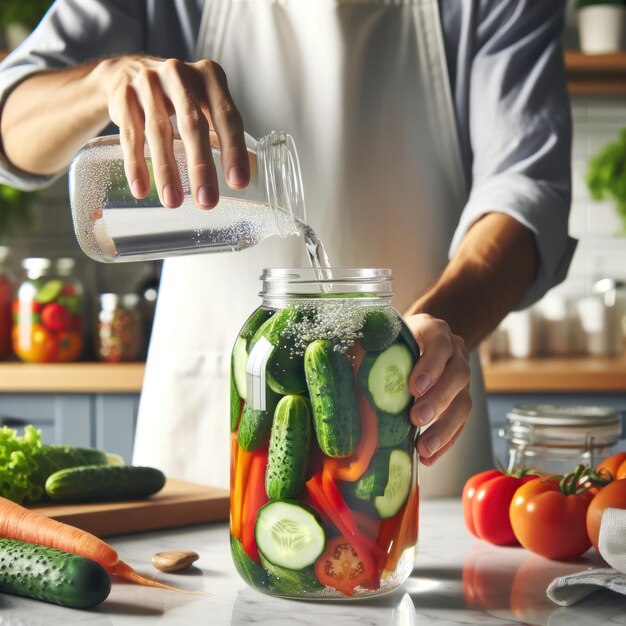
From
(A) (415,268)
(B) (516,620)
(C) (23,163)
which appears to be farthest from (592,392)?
(B) (516,620)

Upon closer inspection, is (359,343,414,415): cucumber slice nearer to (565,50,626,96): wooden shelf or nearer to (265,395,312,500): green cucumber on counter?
(265,395,312,500): green cucumber on counter

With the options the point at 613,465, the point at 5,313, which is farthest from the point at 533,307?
the point at 613,465

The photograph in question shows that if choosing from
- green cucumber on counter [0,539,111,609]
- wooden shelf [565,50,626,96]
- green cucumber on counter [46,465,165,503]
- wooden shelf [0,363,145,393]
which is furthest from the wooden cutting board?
wooden shelf [565,50,626,96]

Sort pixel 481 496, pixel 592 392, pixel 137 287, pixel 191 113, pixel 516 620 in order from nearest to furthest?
pixel 516 620 → pixel 191 113 → pixel 481 496 → pixel 592 392 → pixel 137 287

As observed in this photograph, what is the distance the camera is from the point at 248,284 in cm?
141

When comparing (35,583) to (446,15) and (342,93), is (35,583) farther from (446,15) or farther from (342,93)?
(446,15)

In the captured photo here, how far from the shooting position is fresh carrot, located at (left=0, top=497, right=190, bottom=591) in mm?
787

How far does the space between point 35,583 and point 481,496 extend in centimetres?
41

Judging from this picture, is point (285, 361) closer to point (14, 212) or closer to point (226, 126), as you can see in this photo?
point (226, 126)

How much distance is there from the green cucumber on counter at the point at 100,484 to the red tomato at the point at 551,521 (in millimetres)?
378

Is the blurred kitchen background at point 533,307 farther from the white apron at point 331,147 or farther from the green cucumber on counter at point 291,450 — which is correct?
the green cucumber on counter at point 291,450

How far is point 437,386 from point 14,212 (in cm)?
245

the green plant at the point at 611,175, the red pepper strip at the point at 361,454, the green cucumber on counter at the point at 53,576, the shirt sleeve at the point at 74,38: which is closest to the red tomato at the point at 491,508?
the red pepper strip at the point at 361,454

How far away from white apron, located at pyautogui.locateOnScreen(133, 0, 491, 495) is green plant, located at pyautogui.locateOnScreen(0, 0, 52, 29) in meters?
1.57
